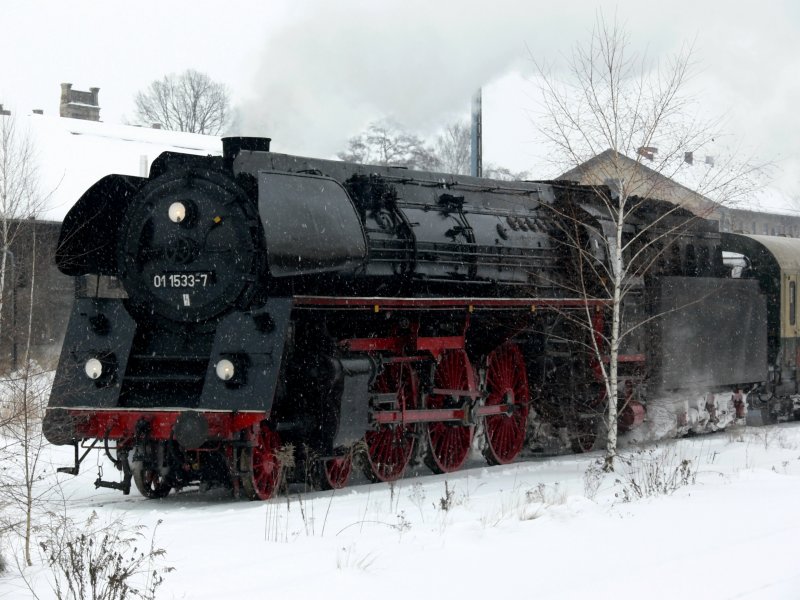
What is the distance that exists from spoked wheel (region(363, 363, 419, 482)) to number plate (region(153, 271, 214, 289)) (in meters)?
2.25

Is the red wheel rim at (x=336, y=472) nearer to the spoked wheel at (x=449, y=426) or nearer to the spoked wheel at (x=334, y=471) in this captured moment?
the spoked wheel at (x=334, y=471)

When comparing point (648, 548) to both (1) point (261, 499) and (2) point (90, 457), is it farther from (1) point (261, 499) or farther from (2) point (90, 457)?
(2) point (90, 457)

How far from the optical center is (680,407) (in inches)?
604

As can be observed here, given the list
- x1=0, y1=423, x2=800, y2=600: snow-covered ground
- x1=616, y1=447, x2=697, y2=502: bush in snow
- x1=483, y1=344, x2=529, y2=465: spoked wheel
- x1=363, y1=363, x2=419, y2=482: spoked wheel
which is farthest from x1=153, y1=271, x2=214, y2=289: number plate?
x1=616, y1=447, x2=697, y2=502: bush in snow

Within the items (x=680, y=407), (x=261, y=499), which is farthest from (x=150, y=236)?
(x=680, y=407)

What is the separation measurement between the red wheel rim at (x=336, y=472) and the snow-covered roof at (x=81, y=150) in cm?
1594

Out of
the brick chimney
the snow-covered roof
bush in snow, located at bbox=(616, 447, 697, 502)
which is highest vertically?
the brick chimney

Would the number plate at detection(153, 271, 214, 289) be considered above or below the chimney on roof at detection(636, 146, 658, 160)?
below

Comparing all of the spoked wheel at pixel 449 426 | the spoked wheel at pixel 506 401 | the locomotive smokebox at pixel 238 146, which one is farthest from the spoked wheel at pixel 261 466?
the spoked wheel at pixel 506 401

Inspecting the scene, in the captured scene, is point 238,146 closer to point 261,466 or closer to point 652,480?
point 261,466

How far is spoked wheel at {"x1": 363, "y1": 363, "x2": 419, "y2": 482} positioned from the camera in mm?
11680

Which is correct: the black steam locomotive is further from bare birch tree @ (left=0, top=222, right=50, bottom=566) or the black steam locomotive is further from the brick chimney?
the brick chimney

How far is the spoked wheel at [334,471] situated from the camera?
10.7 meters

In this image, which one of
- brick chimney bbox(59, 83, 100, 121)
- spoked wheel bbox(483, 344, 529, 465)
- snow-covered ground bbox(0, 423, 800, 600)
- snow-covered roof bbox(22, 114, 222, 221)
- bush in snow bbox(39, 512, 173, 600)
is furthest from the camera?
brick chimney bbox(59, 83, 100, 121)
